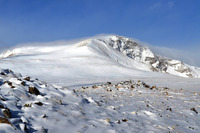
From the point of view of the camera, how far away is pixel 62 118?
18.2 ft

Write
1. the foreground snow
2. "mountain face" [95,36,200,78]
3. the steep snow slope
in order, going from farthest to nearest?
"mountain face" [95,36,200,78] → the steep snow slope → the foreground snow

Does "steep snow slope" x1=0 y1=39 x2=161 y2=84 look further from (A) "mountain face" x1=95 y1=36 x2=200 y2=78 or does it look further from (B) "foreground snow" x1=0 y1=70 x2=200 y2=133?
(A) "mountain face" x1=95 y1=36 x2=200 y2=78

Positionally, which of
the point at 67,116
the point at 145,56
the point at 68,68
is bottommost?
the point at 67,116

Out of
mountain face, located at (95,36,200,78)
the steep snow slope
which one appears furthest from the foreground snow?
mountain face, located at (95,36,200,78)

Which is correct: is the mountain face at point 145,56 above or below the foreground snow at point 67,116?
above

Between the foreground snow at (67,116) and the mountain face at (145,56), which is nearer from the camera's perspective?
the foreground snow at (67,116)

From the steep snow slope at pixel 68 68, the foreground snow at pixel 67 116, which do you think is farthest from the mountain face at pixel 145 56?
the foreground snow at pixel 67 116

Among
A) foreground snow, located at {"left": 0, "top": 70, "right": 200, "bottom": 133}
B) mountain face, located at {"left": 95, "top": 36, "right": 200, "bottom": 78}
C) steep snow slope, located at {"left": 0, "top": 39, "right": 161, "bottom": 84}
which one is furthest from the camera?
mountain face, located at {"left": 95, "top": 36, "right": 200, "bottom": 78}

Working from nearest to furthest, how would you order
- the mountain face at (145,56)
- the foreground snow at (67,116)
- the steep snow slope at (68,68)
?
the foreground snow at (67,116) < the steep snow slope at (68,68) < the mountain face at (145,56)

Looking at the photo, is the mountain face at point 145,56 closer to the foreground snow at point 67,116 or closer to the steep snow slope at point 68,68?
the steep snow slope at point 68,68

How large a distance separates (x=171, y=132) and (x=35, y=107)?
4149mm

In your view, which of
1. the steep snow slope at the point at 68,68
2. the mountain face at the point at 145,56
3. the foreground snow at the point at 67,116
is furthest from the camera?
the mountain face at the point at 145,56

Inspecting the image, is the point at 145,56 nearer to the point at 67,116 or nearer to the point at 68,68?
the point at 68,68

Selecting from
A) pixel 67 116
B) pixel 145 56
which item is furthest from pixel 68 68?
pixel 145 56
